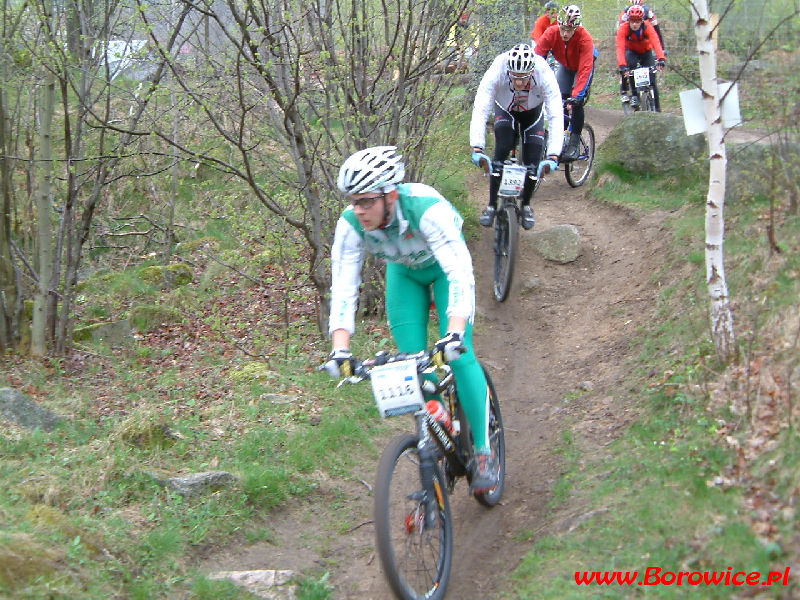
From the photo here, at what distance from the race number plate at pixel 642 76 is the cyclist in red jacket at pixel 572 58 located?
72.9 inches

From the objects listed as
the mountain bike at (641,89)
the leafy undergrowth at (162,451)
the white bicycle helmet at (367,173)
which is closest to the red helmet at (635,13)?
the mountain bike at (641,89)

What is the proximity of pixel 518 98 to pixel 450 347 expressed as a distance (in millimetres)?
4694

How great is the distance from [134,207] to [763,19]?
38.0ft

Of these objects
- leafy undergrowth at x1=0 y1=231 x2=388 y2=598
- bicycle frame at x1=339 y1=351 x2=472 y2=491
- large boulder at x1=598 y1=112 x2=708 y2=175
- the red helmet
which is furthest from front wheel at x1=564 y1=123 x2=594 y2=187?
bicycle frame at x1=339 y1=351 x2=472 y2=491

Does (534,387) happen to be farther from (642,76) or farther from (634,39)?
(634,39)

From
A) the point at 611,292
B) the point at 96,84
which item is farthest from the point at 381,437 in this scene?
the point at 96,84

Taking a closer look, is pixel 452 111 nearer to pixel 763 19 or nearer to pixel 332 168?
pixel 332 168

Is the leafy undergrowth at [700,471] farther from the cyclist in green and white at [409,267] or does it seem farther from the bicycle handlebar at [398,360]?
the bicycle handlebar at [398,360]

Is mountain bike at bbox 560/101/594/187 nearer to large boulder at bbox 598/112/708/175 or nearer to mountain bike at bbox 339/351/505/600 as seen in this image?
large boulder at bbox 598/112/708/175

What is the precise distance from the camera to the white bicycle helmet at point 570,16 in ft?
32.2

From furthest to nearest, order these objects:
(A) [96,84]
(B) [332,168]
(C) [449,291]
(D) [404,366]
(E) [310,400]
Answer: (A) [96,84] < (B) [332,168] < (E) [310,400] < (C) [449,291] < (D) [404,366]

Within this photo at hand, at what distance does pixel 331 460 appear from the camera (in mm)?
5734

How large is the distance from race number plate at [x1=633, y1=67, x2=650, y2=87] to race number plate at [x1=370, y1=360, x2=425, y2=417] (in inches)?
387

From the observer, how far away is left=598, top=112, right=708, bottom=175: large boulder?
31.2ft
